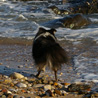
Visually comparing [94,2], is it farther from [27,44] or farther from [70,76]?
[70,76]

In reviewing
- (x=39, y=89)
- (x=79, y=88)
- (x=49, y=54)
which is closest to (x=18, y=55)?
(x=49, y=54)

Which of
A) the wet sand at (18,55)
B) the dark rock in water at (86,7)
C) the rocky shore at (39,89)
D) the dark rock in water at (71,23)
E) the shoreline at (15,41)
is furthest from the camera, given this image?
the dark rock in water at (86,7)

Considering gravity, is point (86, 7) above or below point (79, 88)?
above

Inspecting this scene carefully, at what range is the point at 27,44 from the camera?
30.9 feet

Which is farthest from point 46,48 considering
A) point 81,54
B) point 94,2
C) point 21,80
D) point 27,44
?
point 94,2

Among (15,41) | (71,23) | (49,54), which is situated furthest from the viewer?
(71,23)

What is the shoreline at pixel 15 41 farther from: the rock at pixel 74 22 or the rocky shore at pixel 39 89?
the rocky shore at pixel 39 89

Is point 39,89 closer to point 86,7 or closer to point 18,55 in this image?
point 18,55

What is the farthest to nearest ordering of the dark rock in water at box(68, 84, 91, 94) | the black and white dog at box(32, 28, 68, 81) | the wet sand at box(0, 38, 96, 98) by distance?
the wet sand at box(0, 38, 96, 98) → the black and white dog at box(32, 28, 68, 81) → the dark rock in water at box(68, 84, 91, 94)

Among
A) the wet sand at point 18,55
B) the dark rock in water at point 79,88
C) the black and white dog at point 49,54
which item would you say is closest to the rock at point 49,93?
the wet sand at point 18,55

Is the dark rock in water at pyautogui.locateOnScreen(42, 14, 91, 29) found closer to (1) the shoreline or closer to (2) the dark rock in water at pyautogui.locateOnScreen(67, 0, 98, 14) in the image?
(1) the shoreline

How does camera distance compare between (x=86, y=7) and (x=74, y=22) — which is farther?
(x=86, y=7)

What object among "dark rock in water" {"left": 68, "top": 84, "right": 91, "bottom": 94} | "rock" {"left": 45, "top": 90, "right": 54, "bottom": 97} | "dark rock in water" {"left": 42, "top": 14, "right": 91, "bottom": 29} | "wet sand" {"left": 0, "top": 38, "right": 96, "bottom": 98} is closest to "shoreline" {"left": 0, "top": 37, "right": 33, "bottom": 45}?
"wet sand" {"left": 0, "top": 38, "right": 96, "bottom": 98}

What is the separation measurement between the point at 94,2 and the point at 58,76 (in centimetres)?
1738
